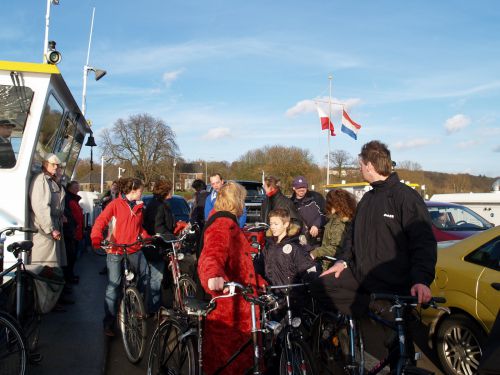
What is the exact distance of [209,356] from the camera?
371 cm

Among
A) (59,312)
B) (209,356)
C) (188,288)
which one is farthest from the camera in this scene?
(59,312)

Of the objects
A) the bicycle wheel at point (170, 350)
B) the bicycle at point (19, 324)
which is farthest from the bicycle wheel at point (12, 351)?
the bicycle wheel at point (170, 350)

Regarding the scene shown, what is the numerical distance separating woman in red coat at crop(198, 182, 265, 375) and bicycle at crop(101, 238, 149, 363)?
5.00 ft

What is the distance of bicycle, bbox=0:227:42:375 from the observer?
12.3 feet

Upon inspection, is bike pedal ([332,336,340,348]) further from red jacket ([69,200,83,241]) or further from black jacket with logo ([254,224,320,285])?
red jacket ([69,200,83,241])

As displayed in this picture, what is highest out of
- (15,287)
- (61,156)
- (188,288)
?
(61,156)

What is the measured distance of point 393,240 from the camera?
11.2ft

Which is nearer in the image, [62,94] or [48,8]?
[62,94]

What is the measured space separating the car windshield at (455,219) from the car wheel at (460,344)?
4.89 metres

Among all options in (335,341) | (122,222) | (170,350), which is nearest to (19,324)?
(170,350)

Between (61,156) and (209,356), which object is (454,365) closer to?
(209,356)

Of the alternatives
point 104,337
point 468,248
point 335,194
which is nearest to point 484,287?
point 468,248

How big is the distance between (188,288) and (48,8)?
208 inches

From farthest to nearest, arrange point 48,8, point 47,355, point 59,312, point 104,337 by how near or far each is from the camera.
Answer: point 48,8, point 59,312, point 104,337, point 47,355
